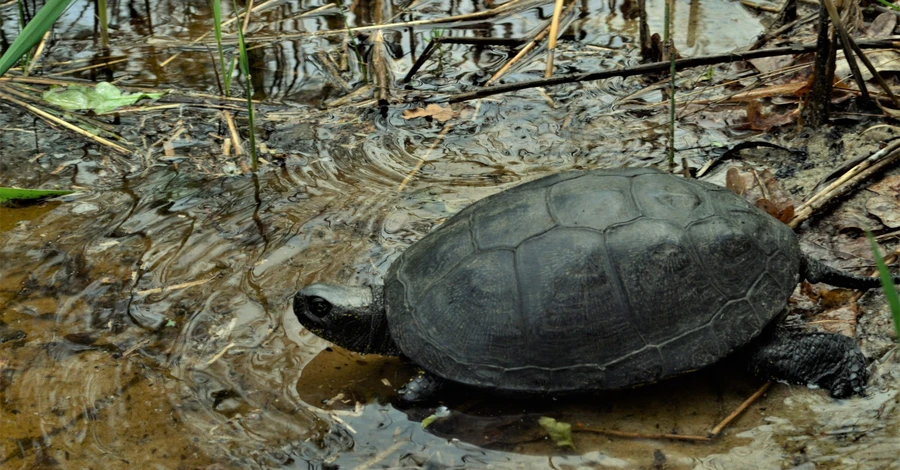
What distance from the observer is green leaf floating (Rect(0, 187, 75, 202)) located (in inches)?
168

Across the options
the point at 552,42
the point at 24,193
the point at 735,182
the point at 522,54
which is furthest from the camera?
the point at 522,54

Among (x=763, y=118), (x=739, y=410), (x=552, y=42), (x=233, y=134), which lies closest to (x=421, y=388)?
(x=739, y=410)

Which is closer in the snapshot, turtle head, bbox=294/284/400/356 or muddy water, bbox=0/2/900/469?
muddy water, bbox=0/2/900/469

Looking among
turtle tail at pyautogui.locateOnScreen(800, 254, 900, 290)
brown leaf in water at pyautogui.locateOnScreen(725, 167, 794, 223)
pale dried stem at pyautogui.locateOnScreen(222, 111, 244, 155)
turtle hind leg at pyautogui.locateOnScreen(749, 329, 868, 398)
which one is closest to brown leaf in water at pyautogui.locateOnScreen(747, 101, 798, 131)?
brown leaf in water at pyautogui.locateOnScreen(725, 167, 794, 223)

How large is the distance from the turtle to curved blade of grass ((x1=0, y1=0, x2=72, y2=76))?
1911 mm

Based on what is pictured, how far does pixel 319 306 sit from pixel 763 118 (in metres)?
3.13

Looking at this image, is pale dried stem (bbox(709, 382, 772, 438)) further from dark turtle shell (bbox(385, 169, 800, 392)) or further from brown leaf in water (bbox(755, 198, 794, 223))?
brown leaf in water (bbox(755, 198, 794, 223))

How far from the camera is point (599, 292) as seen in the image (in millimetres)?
3041

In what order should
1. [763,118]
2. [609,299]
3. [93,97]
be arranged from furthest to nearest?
[93,97] < [763,118] < [609,299]

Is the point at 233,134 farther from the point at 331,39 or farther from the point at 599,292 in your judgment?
the point at 599,292

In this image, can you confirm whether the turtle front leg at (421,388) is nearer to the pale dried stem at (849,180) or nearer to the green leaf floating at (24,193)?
the pale dried stem at (849,180)

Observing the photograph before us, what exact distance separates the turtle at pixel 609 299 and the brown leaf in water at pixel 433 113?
228cm

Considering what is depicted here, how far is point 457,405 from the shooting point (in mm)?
3254

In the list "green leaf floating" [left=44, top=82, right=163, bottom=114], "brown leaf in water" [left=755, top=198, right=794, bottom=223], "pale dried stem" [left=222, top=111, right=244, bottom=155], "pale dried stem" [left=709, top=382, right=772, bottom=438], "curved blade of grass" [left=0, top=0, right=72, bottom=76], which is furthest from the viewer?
"green leaf floating" [left=44, top=82, right=163, bottom=114]
